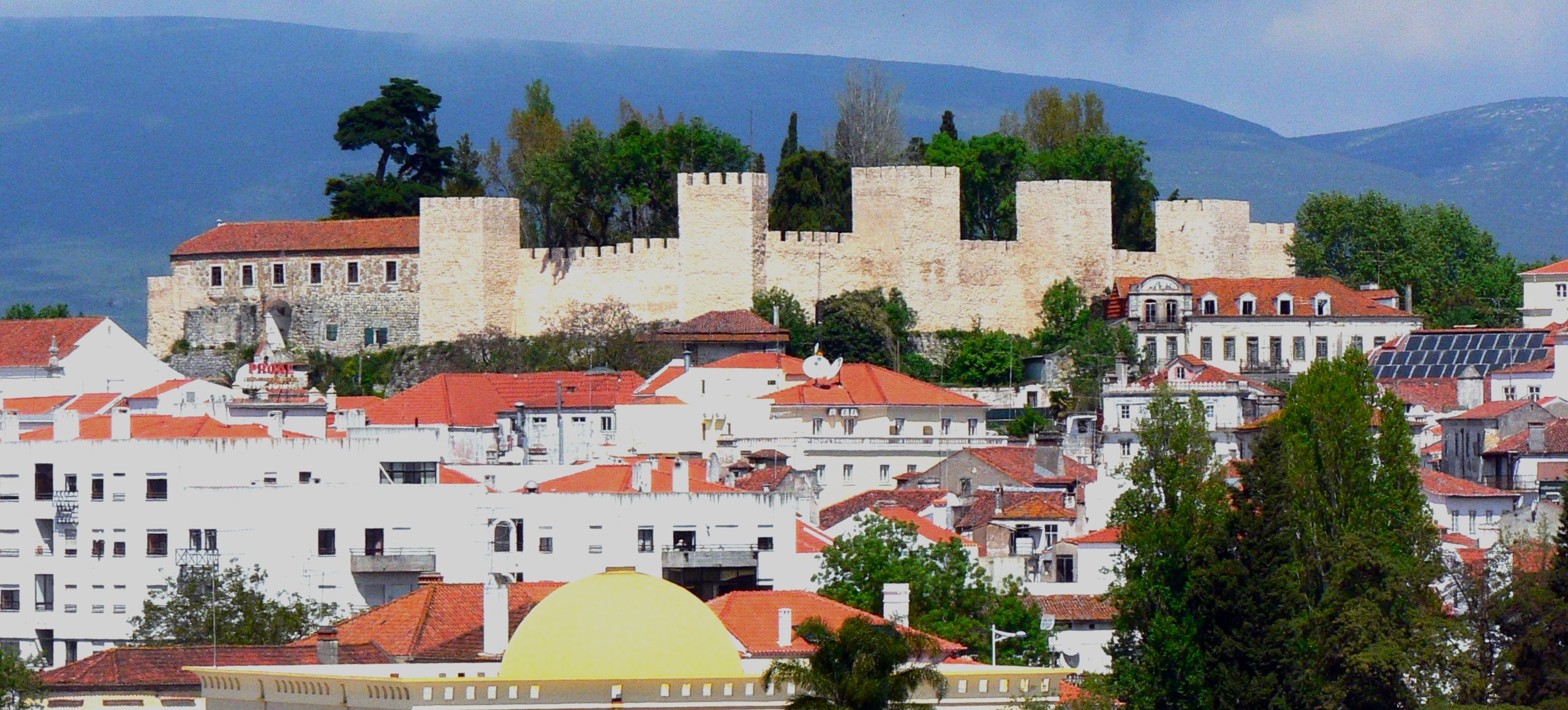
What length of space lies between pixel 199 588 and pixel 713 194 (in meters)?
33.5

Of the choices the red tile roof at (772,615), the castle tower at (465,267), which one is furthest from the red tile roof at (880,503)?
the castle tower at (465,267)

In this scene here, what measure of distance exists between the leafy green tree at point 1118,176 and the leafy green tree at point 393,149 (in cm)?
1487

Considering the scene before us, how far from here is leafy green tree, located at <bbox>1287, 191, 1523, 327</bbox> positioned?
81.4m

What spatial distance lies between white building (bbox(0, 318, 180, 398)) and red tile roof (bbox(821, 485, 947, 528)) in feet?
50.8

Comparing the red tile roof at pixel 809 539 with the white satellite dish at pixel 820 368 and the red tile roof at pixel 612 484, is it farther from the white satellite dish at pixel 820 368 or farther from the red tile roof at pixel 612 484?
the white satellite dish at pixel 820 368

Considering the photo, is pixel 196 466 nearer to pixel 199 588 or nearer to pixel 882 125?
pixel 199 588

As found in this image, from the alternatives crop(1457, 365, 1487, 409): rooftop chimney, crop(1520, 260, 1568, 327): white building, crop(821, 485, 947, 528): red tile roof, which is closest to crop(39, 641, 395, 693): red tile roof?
crop(821, 485, 947, 528): red tile roof

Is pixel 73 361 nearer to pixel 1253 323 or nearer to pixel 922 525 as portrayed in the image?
pixel 922 525

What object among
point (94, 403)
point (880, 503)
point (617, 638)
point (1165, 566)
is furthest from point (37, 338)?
point (617, 638)

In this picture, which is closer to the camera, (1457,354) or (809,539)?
(809,539)

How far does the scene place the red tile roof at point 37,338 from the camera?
66688 mm

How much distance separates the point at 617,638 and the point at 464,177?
194 feet

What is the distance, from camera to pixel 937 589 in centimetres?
4050

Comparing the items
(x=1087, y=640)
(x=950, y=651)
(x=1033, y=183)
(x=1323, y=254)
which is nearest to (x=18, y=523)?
(x=1087, y=640)
